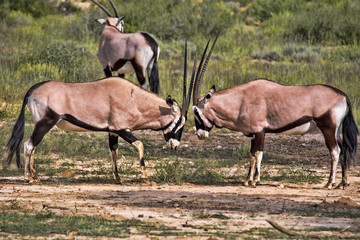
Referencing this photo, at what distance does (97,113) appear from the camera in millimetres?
7691

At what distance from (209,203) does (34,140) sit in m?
2.40

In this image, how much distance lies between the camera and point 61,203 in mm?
6195

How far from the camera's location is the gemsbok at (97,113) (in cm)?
747

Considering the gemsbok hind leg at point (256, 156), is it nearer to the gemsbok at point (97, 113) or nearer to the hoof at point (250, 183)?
the hoof at point (250, 183)

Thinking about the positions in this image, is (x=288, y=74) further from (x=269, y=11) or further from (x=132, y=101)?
(x=269, y=11)

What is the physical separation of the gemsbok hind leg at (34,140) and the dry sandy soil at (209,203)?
0.54ft

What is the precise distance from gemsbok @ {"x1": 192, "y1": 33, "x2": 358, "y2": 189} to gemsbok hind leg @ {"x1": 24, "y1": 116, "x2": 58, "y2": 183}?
6.77ft

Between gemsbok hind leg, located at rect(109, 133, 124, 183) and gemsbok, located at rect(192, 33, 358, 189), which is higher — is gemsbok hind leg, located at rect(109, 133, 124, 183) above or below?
below

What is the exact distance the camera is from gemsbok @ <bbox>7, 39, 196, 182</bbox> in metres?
7.47

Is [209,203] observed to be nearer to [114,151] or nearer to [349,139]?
[114,151]


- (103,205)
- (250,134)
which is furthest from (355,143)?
(103,205)

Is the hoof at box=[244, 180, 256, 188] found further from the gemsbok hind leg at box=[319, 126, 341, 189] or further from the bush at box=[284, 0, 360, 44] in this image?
the bush at box=[284, 0, 360, 44]

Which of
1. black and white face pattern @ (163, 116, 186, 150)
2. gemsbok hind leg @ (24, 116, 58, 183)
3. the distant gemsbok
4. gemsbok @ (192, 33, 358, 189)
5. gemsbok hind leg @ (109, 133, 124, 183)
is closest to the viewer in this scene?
gemsbok hind leg @ (24, 116, 58, 183)

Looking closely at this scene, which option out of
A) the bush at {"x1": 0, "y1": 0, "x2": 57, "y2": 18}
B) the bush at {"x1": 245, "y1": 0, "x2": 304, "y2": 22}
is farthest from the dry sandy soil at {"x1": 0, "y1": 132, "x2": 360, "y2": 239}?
the bush at {"x1": 245, "y1": 0, "x2": 304, "y2": 22}
